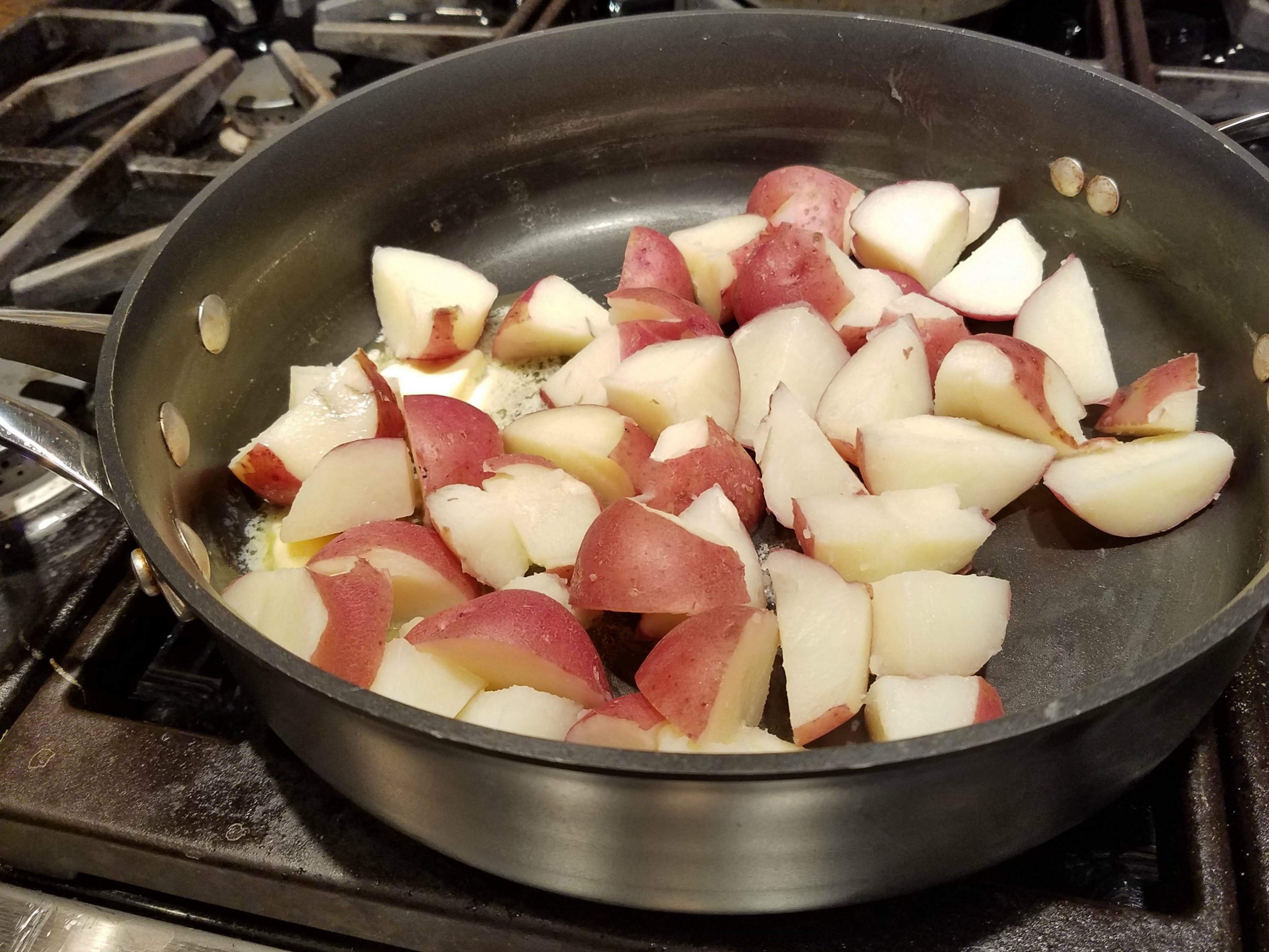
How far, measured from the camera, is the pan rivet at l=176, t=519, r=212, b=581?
95 cm

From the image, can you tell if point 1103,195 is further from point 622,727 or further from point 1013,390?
point 622,727

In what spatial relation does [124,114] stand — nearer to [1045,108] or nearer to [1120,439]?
[1045,108]

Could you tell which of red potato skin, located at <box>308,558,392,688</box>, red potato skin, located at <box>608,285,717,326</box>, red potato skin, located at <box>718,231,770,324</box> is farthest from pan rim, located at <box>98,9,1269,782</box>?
red potato skin, located at <box>718,231,770,324</box>

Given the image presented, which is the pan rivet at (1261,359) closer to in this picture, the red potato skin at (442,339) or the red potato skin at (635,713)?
the red potato skin at (635,713)

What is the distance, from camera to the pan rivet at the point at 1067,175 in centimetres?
124

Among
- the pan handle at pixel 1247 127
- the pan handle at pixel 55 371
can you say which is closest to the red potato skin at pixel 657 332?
the pan handle at pixel 55 371

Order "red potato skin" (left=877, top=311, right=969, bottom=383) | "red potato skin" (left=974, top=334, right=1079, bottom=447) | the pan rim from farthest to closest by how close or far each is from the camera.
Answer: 1. "red potato skin" (left=877, top=311, right=969, bottom=383)
2. "red potato skin" (left=974, top=334, right=1079, bottom=447)
3. the pan rim

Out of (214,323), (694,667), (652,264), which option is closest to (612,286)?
(652,264)

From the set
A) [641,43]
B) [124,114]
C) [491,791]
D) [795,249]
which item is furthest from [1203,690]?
[124,114]

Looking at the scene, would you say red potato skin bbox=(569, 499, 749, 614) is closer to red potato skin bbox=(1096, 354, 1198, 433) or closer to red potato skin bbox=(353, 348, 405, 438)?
red potato skin bbox=(353, 348, 405, 438)

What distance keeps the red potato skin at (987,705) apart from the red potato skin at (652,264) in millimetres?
634

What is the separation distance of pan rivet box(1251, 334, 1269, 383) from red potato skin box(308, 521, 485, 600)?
0.88 m

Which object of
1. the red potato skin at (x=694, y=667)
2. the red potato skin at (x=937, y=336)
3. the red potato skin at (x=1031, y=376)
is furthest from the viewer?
the red potato skin at (x=937, y=336)

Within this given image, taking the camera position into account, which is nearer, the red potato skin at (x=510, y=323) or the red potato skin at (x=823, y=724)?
the red potato skin at (x=823, y=724)
